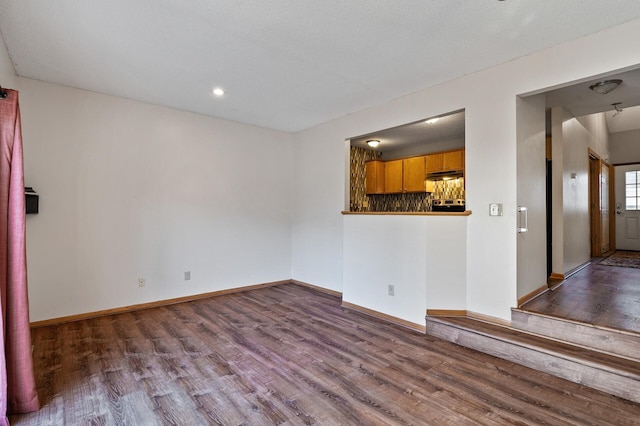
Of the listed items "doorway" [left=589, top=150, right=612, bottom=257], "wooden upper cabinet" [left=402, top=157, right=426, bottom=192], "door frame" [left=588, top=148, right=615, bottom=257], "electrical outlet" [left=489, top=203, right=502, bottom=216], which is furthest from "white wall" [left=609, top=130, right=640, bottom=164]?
"electrical outlet" [left=489, top=203, right=502, bottom=216]

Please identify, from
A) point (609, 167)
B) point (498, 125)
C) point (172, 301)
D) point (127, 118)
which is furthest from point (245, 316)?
point (609, 167)

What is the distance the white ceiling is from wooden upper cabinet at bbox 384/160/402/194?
2.77m

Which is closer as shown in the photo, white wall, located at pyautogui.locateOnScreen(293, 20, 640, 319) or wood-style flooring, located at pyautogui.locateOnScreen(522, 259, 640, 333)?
white wall, located at pyautogui.locateOnScreen(293, 20, 640, 319)

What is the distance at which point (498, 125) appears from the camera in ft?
9.93

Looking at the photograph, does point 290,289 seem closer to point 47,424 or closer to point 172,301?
point 172,301

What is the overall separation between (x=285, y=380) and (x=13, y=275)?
1904 millimetres

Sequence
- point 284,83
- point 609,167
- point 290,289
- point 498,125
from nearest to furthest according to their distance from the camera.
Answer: point 498,125 → point 284,83 → point 290,289 → point 609,167

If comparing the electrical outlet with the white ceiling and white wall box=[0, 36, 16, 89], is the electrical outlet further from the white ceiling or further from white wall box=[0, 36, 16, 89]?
white wall box=[0, 36, 16, 89]

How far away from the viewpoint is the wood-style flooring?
105 inches

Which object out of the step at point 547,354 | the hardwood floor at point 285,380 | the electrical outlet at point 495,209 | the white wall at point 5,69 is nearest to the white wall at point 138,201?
the white wall at point 5,69

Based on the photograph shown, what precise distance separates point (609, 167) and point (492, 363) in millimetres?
7537

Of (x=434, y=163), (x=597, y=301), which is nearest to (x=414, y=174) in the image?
(x=434, y=163)

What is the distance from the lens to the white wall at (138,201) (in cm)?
344

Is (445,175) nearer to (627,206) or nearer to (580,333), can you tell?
(580,333)
